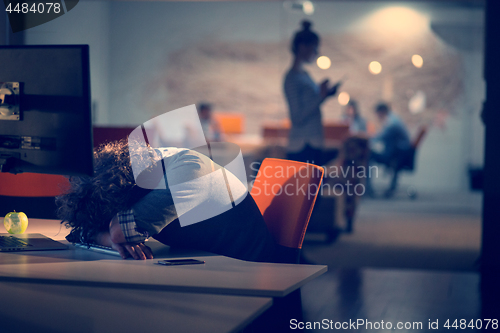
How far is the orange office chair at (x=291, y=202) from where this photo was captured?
1.41m

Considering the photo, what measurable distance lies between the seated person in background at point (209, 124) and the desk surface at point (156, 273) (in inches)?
196

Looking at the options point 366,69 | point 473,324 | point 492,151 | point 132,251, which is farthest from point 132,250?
point 366,69

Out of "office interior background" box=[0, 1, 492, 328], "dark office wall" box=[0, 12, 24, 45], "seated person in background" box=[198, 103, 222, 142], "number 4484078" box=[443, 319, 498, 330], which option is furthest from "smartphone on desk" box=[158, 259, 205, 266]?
"seated person in background" box=[198, 103, 222, 142]

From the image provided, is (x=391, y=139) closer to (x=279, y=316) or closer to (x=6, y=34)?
(x=6, y=34)

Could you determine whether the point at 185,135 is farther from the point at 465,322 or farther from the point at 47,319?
the point at 47,319

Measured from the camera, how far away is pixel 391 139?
5.56m

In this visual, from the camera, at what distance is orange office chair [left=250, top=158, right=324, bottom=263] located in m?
1.41

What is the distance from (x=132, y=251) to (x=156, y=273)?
0.16 m

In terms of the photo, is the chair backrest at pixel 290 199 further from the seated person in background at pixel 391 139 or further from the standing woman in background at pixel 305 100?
the seated person in background at pixel 391 139

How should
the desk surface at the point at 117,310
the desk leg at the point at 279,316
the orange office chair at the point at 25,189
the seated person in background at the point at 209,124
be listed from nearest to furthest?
the desk surface at the point at 117,310
the desk leg at the point at 279,316
the orange office chair at the point at 25,189
the seated person in background at the point at 209,124

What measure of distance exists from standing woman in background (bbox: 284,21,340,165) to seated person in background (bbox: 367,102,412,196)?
6.66ft

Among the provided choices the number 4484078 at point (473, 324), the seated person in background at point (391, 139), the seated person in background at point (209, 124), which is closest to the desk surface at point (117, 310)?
the number 4484078 at point (473, 324)

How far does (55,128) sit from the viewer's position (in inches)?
44.3

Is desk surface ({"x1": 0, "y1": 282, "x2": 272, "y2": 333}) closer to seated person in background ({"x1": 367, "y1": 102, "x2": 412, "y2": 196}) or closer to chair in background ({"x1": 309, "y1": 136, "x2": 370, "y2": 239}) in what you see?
chair in background ({"x1": 309, "y1": 136, "x2": 370, "y2": 239})
